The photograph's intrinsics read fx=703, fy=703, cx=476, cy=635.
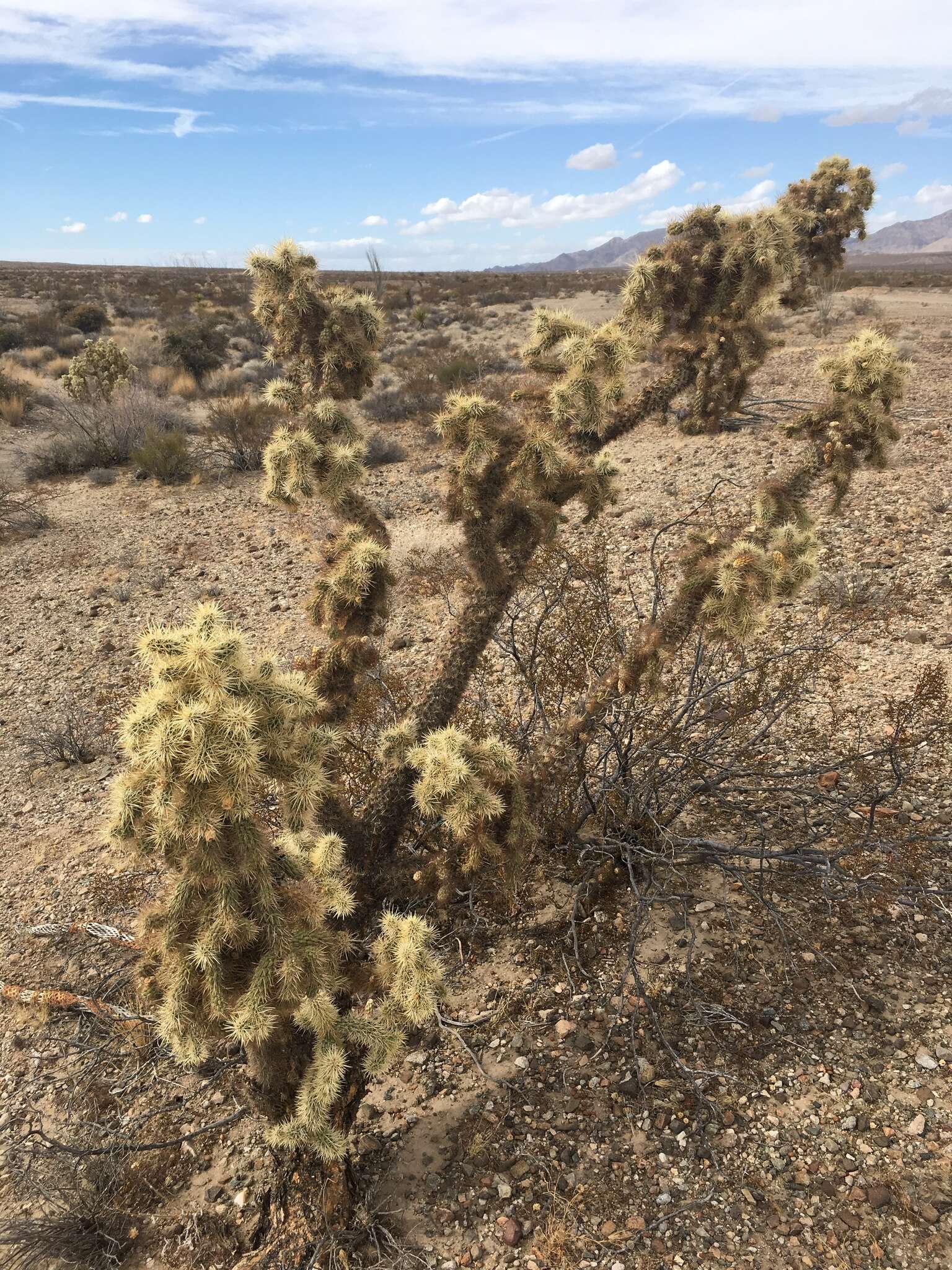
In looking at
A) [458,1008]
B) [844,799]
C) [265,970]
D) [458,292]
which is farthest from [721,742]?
[458,292]

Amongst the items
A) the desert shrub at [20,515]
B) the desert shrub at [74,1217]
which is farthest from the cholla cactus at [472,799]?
the desert shrub at [20,515]

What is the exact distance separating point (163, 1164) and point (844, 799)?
3.64 m

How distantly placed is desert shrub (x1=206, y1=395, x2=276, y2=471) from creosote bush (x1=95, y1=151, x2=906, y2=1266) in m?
9.44

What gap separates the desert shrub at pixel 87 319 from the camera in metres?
24.0

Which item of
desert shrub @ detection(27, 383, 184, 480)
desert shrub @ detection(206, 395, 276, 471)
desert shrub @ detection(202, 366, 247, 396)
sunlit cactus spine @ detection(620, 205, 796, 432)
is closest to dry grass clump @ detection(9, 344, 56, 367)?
desert shrub @ detection(202, 366, 247, 396)

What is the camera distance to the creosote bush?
203 centimetres

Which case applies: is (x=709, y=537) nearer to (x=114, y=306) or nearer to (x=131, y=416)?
(x=131, y=416)

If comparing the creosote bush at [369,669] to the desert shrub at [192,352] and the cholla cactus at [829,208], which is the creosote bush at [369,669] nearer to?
the cholla cactus at [829,208]

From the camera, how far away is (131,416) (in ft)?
42.7

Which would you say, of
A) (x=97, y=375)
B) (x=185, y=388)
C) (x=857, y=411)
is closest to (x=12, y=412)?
(x=97, y=375)

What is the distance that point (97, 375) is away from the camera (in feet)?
46.1

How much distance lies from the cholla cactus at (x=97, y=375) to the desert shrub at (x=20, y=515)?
3.52 meters

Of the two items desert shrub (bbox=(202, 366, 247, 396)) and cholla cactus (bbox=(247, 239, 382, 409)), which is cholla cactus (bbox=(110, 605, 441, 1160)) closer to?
cholla cactus (bbox=(247, 239, 382, 409))

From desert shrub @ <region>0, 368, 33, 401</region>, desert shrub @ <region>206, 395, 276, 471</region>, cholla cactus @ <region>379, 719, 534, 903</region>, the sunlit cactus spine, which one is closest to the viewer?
cholla cactus @ <region>379, 719, 534, 903</region>
